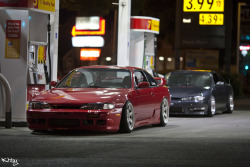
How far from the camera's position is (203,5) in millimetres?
39125

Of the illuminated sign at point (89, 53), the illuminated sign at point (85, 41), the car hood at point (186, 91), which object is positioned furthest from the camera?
the illuminated sign at point (89, 53)

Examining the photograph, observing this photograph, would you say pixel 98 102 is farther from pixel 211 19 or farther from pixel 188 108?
pixel 211 19

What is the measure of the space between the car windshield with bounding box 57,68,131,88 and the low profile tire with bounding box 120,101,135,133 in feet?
2.38

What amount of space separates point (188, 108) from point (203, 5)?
66.0 feet

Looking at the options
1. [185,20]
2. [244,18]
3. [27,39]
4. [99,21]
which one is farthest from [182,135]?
[99,21]

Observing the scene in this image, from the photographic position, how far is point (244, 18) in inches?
1799

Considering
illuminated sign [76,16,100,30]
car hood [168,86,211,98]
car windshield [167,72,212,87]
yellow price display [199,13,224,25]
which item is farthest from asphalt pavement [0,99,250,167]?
illuminated sign [76,16,100,30]

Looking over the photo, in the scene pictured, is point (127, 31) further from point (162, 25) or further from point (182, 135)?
point (162, 25)

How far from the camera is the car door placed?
14758 mm

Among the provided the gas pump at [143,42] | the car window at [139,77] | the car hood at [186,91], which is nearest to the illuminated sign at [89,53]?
the gas pump at [143,42]

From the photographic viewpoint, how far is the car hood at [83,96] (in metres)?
13.5

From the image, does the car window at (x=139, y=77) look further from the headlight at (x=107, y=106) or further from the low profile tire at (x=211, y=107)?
the low profile tire at (x=211, y=107)

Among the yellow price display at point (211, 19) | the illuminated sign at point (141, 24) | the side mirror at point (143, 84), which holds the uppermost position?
the yellow price display at point (211, 19)

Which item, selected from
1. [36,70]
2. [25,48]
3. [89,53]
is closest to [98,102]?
[25,48]
